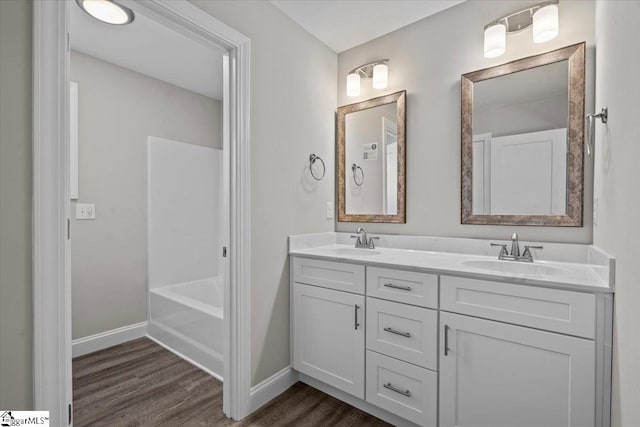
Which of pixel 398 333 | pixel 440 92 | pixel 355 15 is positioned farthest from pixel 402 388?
pixel 355 15

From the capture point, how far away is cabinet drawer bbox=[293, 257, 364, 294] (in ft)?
5.69

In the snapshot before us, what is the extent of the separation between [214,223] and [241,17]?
220cm

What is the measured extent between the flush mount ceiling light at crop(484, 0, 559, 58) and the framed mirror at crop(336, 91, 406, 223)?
571 mm

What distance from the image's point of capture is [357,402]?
180 centimetres

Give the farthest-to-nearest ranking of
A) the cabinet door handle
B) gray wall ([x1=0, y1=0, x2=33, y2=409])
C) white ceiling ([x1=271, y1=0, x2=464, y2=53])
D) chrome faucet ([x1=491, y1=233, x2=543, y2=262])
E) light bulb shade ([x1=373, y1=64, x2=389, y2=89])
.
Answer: light bulb shade ([x1=373, y1=64, x2=389, y2=89]) < white ceiling ([x1=271, y1=0, x2=464, y2=53]) < chrome faucet ([x1=491, y1=233, x2=543, y2=262]) < the cabinet door handle < gray wall ([x1=0, y1=0, x2=33, y2=409])

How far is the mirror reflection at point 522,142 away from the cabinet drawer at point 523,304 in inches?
25.3

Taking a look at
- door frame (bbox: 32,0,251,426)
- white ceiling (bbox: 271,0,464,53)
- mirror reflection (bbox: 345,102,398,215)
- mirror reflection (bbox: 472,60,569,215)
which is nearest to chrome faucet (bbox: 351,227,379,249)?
mirror reflection (bbox: 345,102,398,215)

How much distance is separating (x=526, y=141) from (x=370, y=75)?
1.14 metres

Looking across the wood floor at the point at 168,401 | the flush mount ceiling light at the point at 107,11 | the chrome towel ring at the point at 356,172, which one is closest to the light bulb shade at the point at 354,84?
the chrome towel ring at the point at 356,172

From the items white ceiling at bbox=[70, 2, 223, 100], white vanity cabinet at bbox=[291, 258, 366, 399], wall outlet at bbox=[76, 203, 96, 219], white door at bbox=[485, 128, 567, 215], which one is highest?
white ceiling at bbox=[70, 2, 223, 100]

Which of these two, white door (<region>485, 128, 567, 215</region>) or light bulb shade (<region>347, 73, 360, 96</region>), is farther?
light bulb shade (<region>347, 73, 360, 96</region>)

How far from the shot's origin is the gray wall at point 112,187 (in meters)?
2.44

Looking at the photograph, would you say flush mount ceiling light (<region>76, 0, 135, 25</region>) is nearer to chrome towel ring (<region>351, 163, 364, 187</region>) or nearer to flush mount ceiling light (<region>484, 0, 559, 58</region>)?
chrome towel ring (<region>351, 163, 364, 187</region>)

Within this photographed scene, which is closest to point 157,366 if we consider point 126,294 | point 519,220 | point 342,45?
point 126,294
